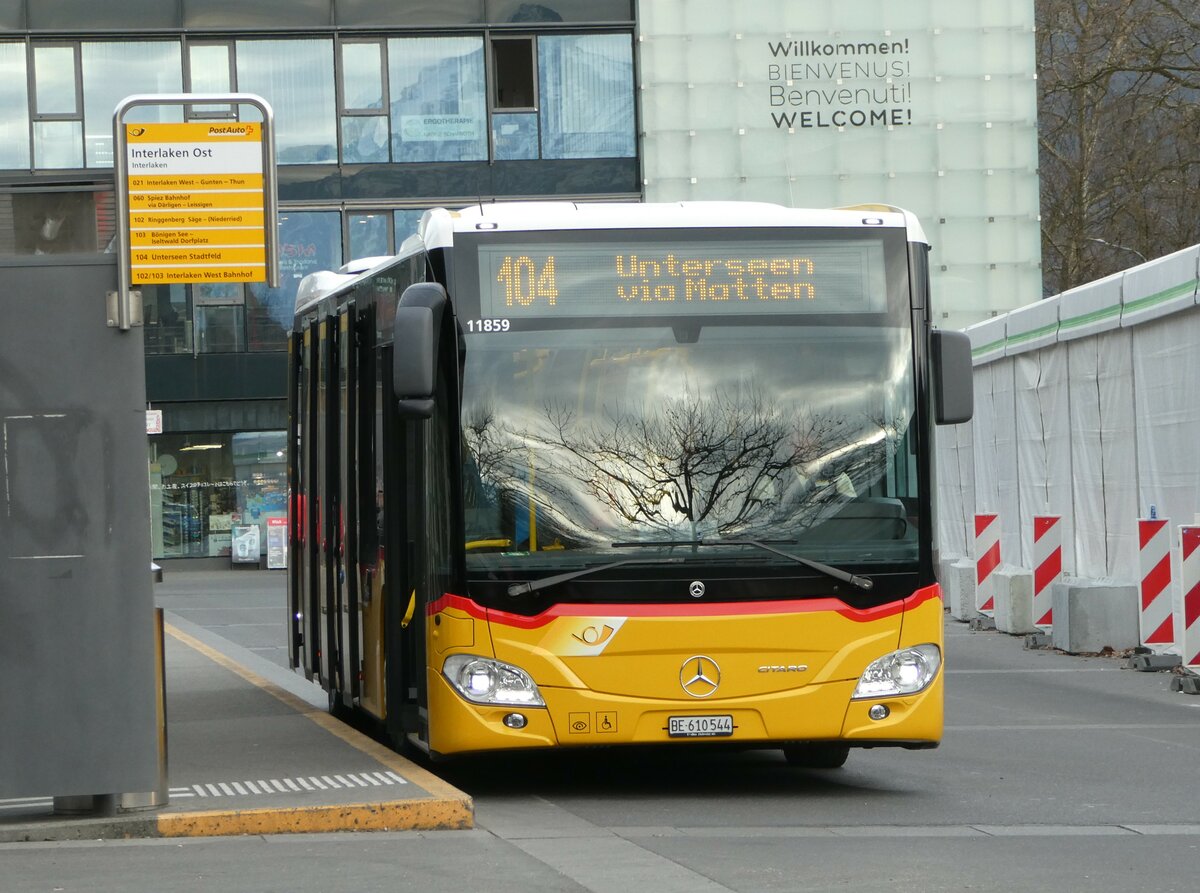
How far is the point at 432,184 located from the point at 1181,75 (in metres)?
14.8

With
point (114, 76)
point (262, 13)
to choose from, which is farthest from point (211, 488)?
point (262, 13)

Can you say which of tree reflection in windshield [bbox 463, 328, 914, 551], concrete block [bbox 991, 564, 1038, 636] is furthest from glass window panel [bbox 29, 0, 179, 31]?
tree reflection in windshield [bbox 463, 328, 914, 551]

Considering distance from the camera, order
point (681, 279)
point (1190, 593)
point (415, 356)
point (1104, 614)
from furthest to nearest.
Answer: point (1104, 614), point (1190, 593), point (681, 279), point (415, 356)

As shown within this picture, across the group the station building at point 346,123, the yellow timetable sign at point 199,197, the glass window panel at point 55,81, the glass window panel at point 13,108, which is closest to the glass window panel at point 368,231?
the station building at point 346,123

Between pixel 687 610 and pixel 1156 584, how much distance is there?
905 centimetres

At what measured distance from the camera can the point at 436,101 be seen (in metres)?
39.8

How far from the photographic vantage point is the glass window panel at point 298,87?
130ft

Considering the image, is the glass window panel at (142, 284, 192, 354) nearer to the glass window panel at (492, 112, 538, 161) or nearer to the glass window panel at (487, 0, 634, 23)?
the glass window panel at (492, 112, 538, 161)

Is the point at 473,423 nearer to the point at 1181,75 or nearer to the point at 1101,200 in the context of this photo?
the point at 1181,75

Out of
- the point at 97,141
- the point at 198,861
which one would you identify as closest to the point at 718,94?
the point at 97,141

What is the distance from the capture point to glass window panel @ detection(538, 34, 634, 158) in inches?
1571

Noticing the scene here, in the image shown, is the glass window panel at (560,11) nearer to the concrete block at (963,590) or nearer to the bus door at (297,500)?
the concrete block at (963,590)

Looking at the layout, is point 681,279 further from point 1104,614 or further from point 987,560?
point 987,560

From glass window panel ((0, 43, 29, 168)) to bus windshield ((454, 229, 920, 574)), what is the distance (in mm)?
30856
